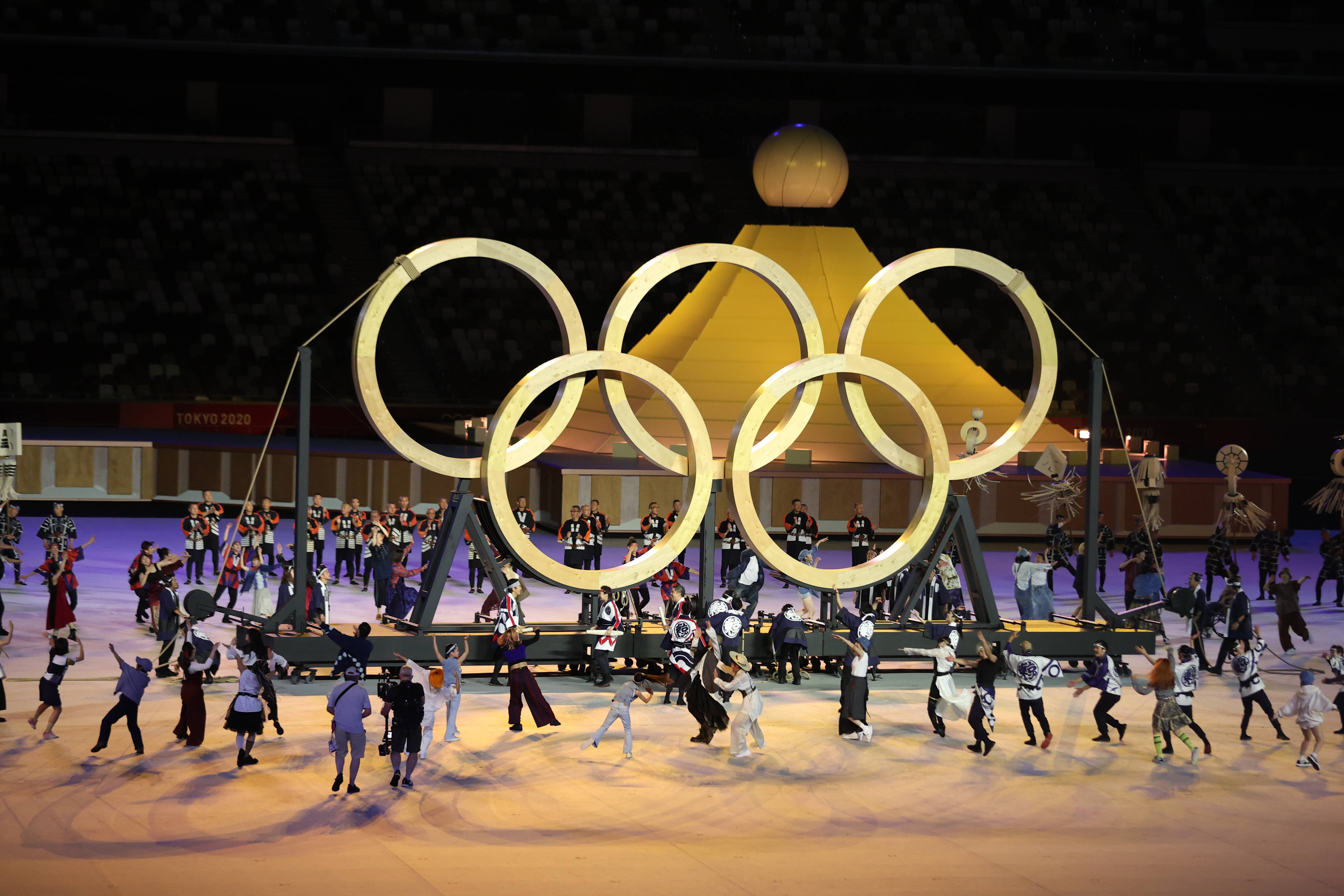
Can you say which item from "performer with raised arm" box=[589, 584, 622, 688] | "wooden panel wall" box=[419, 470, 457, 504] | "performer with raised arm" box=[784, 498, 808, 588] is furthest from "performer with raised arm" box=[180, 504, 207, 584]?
"performer with raised arm" box=[784, 498, 808, 588]

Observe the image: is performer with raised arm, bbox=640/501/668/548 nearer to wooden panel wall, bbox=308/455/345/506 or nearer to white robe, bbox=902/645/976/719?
white robe, bbox=902/645/976/719

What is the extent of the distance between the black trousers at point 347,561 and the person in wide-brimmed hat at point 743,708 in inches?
456

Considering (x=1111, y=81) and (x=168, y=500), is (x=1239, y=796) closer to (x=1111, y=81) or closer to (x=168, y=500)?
(x=168, y=500)

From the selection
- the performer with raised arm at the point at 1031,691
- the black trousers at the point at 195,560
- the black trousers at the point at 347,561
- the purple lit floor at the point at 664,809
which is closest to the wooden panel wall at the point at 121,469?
the black trousers at the point at 195,560

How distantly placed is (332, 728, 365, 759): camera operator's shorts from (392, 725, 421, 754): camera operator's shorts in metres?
0.32

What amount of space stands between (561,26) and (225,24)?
8668mm

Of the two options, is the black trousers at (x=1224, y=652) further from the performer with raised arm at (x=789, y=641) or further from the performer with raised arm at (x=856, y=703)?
the performer with raised arm at (x=789, y=641)

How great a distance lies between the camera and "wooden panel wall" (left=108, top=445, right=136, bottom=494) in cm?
3528

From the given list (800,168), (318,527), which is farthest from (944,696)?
(800,168)

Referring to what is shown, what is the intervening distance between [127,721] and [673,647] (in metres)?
5.95

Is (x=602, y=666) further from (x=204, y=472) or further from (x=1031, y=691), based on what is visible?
(x=204, y=472)

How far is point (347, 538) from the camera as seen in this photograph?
2805 centimetres

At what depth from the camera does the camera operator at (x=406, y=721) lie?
16.2 metres

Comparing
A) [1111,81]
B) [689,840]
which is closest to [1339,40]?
[1111,81]
